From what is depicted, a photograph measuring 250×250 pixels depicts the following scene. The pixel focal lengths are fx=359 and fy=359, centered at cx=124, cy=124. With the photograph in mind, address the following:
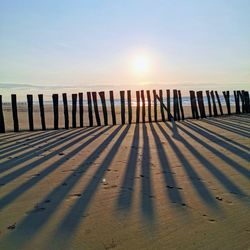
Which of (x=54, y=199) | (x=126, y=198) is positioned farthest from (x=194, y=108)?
(x=54, y=199)

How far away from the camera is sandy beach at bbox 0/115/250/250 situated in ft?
9.25

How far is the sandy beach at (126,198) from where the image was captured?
282 cm

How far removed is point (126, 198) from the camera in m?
3.80

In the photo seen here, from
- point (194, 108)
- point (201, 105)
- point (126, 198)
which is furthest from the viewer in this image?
point (201, 105)

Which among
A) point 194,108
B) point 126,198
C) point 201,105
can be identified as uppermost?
point 201,105

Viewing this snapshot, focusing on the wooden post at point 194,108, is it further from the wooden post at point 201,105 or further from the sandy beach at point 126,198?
the sandy beach at point 126,198

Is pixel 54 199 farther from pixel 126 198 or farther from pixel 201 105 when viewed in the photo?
pixel 201 105

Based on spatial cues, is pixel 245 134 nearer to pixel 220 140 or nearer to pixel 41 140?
pixel 220 140

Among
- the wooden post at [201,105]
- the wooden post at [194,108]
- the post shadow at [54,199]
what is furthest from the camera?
the wooden post at [201,105]

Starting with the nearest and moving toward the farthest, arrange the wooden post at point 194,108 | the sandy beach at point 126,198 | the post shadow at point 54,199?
the sandy beach at point 126,198
the post shadow at point 54,199
the wooden post at point 194,108

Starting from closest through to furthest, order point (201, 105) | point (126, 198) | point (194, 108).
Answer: point (126, 198) < point (194, 108) < point (201, 105)

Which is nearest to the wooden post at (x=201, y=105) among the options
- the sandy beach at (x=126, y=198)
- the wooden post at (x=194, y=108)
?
the wooden post at (x=194, y=108)

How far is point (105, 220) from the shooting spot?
3.20 meters

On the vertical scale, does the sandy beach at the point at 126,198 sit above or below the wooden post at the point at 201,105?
below
